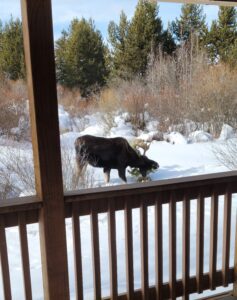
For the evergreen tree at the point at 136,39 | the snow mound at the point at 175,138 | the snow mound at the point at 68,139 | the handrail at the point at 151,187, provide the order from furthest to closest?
the snow mound at the point at 175,138
the snow mound at the point at 68,139
the evergreen tree at the point at 136,39
the handrail at the point at 151,187

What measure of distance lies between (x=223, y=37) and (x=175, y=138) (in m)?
1.76

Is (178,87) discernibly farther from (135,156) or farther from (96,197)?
(96,197)

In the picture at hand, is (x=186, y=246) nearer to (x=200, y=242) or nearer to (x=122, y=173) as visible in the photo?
(x=200, y=242)

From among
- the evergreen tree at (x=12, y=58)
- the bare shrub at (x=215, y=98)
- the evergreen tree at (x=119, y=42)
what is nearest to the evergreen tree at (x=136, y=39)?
the evergreen tree at (x=119, y=42)

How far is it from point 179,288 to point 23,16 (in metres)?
1.65

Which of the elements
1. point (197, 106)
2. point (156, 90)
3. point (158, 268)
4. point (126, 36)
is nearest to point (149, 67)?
point (156, 90)

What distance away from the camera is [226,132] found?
5.07m

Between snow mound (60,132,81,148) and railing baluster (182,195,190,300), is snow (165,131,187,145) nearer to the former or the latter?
snow mound (60,132,81,148)

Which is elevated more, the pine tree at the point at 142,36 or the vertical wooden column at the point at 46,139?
the pine tree at the point at 142,36

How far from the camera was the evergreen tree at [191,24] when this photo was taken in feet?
16.0

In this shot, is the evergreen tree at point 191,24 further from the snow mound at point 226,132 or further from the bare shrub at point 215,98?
the snow mound at point 226,132

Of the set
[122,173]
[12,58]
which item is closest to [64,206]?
[12,58]

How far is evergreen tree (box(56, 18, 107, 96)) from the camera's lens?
374cm

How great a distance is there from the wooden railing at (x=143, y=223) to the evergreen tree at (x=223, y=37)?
3.62m
